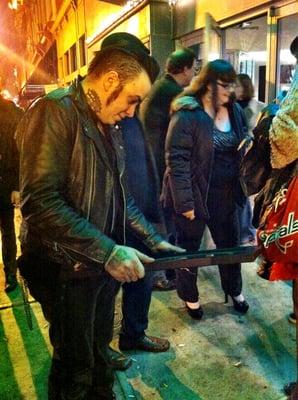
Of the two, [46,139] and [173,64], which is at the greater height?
[173,64]

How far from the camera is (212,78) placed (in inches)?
128

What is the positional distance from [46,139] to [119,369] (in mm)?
1889

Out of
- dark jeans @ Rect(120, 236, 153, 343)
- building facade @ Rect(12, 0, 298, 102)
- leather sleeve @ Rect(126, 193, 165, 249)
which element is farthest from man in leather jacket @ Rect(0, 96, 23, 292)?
building facade @ Rect(12, 0, 298, 102)

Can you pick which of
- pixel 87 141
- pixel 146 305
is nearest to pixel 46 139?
pixel 87 141

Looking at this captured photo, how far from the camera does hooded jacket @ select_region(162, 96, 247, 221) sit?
127 inches

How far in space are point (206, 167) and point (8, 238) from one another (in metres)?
2.22

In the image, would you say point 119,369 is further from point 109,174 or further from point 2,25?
point 2,25

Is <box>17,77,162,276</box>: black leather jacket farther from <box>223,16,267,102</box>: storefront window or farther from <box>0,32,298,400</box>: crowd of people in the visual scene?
<box>223,16,267,102</box>: storefront window

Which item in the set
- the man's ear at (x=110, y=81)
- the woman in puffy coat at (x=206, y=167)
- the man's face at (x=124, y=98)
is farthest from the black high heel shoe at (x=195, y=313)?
the man's ear at (x=110, y=81)

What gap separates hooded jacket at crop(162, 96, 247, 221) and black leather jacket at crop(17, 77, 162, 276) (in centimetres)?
145

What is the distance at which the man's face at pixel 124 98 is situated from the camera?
183 cm

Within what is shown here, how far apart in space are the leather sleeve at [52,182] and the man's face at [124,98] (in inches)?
7.3

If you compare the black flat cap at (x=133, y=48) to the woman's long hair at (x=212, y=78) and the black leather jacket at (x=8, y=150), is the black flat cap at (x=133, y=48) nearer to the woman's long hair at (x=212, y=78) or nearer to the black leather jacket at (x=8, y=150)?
the woman's long hair at (x=212, y=78)

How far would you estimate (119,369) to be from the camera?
9.58 ft
